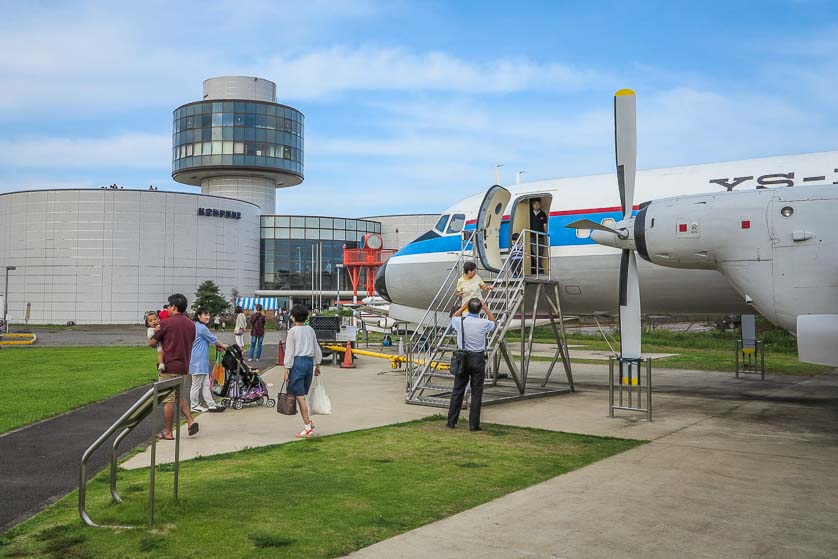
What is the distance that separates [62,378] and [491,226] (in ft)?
39.6

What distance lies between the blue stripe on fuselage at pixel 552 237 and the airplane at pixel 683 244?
29 millimetres

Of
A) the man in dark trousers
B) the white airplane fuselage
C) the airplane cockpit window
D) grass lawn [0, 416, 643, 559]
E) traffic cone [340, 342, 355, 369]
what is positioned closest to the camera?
grass lawn [0, 416, 643, 559]

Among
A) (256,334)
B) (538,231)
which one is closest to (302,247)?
(256,334)

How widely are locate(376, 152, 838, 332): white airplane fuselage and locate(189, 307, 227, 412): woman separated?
6501 mm

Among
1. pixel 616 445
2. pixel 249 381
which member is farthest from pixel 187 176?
pixel 616 445

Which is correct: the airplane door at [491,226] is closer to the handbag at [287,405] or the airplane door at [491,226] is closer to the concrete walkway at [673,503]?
the concrete walkway at [673,503]

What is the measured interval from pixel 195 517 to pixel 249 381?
7595 millimetres

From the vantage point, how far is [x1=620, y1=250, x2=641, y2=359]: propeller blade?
11953 millimetres

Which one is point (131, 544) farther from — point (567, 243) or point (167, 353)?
Result: point (567, 243)

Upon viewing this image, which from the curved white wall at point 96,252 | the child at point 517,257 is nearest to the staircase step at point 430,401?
the child at point 517,257

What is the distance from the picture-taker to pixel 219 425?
1105cm

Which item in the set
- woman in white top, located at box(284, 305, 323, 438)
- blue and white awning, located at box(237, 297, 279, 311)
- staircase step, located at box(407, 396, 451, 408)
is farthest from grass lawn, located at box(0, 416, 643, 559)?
blue and white awning, located at box(237, 297, 279, 311)

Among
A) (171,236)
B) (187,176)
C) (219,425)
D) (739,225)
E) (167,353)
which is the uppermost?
(187,176)

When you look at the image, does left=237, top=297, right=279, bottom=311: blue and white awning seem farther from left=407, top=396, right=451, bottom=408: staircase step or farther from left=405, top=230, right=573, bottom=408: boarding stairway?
left=407, top=396, right=451, bottom=408: staircase step
